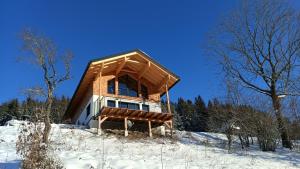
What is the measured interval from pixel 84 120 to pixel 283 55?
1414cm

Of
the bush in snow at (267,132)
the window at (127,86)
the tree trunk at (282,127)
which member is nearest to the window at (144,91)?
the window at (127,86)

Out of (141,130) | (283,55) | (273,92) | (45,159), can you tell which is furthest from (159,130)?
(45,159)

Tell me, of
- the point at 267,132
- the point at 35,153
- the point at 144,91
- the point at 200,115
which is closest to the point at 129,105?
the point at 144,91

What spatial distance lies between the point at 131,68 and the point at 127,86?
53.9 inches

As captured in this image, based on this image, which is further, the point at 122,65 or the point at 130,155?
the point at 122,65

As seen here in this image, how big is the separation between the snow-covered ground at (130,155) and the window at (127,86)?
433 cm

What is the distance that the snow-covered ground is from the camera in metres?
9.35

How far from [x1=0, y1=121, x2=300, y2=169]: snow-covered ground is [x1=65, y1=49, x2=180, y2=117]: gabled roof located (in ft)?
13.0

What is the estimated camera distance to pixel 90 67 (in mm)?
20547

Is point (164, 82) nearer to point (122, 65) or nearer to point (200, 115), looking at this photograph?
point (122, 65)

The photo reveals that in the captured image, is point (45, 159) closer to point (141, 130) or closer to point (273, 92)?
point (141, 130)

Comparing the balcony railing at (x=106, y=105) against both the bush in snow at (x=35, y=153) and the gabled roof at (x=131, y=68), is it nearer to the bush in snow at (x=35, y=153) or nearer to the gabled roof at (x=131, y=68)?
the gabled roof at (x=131, y=68)

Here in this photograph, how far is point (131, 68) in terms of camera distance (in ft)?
77.4

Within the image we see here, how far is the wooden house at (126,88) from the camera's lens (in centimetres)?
2047
